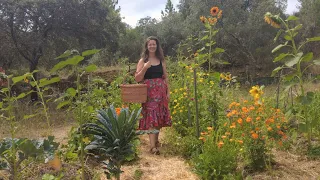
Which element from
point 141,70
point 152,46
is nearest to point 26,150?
point 141,70

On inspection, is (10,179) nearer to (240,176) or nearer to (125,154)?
(125,154)

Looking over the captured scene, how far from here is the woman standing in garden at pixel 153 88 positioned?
11.1 ft

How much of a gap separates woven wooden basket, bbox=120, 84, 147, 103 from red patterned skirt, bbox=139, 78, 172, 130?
0.54 ft

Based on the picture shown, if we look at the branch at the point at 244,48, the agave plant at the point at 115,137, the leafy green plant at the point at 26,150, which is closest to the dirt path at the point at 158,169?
the agave plant at the point at 115,137

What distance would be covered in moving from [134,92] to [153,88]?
0.92ft

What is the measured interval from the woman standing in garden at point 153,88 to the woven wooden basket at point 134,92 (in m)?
0.16

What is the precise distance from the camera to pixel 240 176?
230 centimetres

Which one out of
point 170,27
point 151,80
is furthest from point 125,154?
point 170,27

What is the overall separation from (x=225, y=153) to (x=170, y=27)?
45.3 ft

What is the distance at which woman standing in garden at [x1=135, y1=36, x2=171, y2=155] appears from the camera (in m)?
3.38

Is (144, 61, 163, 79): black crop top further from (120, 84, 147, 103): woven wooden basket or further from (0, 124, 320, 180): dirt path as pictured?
A: (0, 124, 320, 180): dirt path

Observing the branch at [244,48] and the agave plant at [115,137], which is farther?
the branch at [244,48]

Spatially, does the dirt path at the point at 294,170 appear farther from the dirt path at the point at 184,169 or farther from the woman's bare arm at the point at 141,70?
the woman's bare arm at the point at 141,70

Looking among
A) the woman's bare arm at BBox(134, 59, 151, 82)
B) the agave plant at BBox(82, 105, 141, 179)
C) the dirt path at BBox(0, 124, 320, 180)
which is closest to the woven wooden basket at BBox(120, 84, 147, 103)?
the woman's bare arm at BBox(134, 59, 151, 82)
